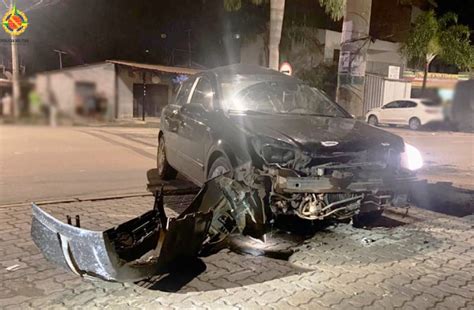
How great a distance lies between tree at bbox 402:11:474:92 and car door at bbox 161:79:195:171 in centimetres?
1919

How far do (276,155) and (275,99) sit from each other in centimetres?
149

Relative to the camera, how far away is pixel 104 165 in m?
8.88

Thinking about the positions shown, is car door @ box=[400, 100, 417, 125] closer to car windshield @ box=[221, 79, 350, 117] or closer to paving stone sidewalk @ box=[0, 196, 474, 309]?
car windshield @ box=[221, 79, 350, 117]

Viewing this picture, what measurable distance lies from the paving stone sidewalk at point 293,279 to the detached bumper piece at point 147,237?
8.5 inches

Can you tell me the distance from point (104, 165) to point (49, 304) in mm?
5855

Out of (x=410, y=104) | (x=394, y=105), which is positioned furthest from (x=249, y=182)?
(x=394, y=105)

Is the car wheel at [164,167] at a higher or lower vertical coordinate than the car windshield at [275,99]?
lower

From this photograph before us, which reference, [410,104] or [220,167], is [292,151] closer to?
[220,167]

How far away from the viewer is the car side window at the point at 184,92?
6.67 meters

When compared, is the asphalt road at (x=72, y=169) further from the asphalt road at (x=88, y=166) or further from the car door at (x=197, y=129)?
the car door at (x=197, y=129)

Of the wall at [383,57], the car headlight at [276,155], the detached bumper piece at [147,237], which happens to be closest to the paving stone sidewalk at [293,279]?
the detached bumper piece at [147,237]

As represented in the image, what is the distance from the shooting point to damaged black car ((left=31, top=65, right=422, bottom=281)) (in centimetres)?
338

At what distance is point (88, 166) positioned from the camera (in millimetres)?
8688

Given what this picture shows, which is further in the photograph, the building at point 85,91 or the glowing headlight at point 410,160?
the glowing headlight at point 410,160
